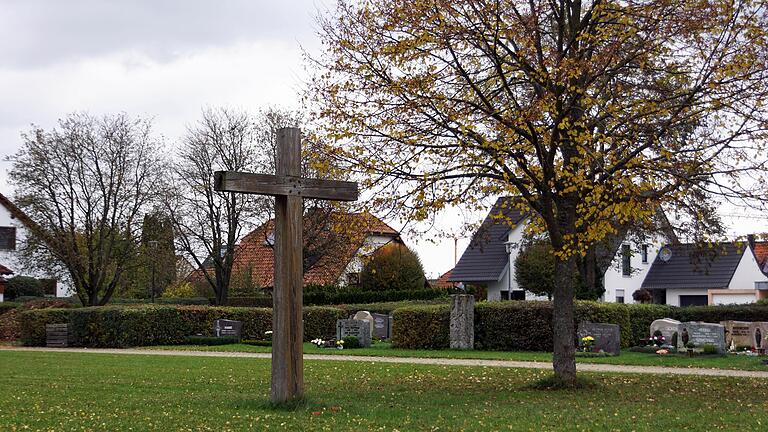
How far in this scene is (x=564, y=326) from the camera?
14.8m

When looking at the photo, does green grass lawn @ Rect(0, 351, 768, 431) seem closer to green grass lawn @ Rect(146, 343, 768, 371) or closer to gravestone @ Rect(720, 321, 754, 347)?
green grass lawn @ Rect(146, 343, 768, 371)

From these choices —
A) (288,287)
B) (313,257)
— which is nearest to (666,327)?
(288,287)

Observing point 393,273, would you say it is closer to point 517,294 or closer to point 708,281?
point 517,294

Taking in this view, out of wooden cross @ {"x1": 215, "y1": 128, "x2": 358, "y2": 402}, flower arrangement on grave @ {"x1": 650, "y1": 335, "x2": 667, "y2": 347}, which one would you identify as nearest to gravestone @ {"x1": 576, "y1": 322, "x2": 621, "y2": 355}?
flower arrangement on grave @ {"x1": 650, "y1": 335, "x2": 667, "y2": 347}

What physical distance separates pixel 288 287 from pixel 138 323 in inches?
814

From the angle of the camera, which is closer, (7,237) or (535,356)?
(535,356)

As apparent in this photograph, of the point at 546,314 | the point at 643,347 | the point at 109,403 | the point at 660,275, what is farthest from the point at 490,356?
the point at 660,275

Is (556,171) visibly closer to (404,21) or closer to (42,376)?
(404,21)

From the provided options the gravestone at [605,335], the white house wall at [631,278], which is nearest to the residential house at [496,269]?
the white house wall at [631,278]

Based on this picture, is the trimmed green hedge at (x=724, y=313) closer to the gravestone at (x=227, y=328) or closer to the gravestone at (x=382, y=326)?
Result: the gravestone at (x=382, y=326)

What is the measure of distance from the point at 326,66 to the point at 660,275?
42764mm

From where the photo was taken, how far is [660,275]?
175 ft

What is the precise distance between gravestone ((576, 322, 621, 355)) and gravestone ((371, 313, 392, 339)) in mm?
11092

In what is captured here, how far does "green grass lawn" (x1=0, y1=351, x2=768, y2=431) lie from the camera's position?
10.3 meters
